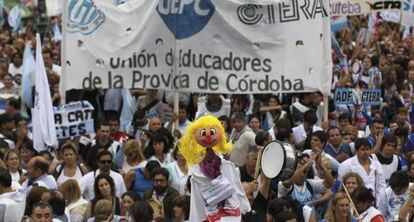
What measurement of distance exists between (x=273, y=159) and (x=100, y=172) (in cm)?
293

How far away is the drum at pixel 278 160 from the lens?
10.7 metres

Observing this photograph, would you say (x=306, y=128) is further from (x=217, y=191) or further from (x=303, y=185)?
(x=217, y=191)

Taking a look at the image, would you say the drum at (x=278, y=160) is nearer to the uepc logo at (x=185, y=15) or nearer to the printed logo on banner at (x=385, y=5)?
the uepc logo at (x=185, y=15)

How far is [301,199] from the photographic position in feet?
41.8

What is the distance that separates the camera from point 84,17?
16.3 m

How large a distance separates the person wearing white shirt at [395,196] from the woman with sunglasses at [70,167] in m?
3.08

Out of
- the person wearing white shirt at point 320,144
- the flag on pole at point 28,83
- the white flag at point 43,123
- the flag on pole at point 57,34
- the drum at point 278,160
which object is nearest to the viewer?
the drum at point 278,160

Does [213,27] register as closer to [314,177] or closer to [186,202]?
[314,177]

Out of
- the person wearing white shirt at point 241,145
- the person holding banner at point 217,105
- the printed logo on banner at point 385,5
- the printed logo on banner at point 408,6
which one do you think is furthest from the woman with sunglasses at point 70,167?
the printed logo on banner at point 408,6

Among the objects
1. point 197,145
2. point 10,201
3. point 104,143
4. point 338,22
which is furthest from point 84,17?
point 338,22

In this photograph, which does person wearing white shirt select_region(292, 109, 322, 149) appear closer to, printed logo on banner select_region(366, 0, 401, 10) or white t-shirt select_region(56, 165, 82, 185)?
white t-shirt select_region(56, 165, 82, 185)

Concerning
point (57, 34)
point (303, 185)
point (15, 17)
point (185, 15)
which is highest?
point (15, 17)

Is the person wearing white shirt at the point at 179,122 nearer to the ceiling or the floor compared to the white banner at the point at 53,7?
nearer to the floor

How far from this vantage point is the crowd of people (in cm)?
1181
